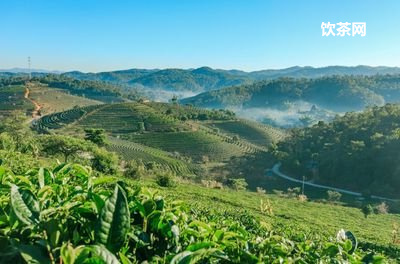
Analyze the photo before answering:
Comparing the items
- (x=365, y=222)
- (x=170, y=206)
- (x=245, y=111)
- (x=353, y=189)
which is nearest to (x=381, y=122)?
(x=353, y=189)

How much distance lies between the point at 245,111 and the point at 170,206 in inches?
7247

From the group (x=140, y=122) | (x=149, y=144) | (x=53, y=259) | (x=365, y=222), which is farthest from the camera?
(x=140, y=122)

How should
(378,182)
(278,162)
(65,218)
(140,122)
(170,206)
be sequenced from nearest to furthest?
(65,218), (170,206), (378,182), (278,162), (140,122)

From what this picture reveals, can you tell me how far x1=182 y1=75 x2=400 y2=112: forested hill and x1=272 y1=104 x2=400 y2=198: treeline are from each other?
414 ft

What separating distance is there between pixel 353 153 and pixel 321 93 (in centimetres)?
14519

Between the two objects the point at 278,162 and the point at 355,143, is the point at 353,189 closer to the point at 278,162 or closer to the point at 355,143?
the point at 355,143

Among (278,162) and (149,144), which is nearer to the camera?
(278,162)

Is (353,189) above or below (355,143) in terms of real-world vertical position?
below

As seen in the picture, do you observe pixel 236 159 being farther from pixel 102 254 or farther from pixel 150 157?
pixel 102 254

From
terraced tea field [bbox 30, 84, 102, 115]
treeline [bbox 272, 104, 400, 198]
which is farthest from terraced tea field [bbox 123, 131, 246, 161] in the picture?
terraced tea field [bbox 30, 84, 102, 115]

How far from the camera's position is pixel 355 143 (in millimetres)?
51156

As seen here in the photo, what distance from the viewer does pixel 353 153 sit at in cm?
5091

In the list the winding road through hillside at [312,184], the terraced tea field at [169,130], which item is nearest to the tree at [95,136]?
the terraced tea field at [169,130]

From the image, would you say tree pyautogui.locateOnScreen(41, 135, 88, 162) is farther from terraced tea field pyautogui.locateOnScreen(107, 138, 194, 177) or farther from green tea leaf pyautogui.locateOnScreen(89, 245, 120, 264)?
green tea leaf pyautogui.locateOnScreen(89, 245, 120, 264)
